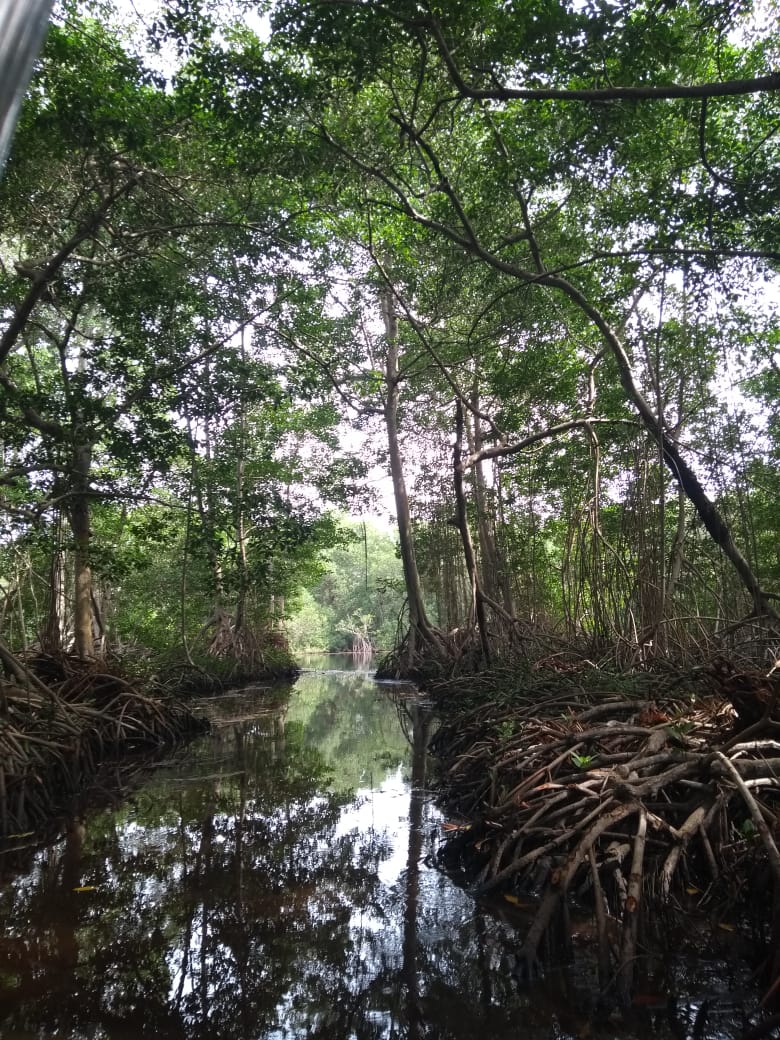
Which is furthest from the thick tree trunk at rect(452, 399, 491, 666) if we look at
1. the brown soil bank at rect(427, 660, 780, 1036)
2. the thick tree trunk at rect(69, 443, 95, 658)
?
the thick tree trunk at rect(69, 443, 95, 658)

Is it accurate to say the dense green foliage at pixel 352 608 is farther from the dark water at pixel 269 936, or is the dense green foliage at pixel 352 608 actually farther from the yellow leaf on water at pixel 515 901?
the yellow leaf on water at pixel 515 901

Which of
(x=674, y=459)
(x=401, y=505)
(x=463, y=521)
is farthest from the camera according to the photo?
(x=401, y=505)

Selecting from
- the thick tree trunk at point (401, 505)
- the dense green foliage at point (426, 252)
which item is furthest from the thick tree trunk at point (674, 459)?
the thick tree trunk at point (401, 505)

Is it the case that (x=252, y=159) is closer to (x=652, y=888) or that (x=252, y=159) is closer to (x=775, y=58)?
(x=775, y=58)

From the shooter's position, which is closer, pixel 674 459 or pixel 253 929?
pixel 253 929

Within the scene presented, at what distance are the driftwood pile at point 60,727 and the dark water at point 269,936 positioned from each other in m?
0.47

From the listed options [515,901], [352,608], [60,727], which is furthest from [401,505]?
[352,608]

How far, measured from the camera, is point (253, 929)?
2.83m

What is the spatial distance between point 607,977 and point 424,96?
6.73 m

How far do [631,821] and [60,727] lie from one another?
15.5 feet

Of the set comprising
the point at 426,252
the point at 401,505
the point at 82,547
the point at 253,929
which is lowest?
the point at 253,929

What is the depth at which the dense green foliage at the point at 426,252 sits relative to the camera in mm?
4641

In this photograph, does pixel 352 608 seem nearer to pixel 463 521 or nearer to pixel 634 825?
pixel 463 521

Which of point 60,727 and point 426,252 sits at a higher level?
point 426,252
